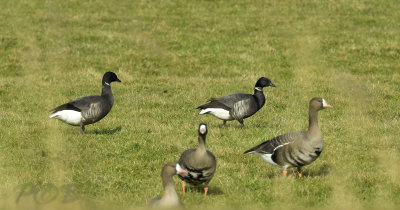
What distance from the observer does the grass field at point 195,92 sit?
1249 cm

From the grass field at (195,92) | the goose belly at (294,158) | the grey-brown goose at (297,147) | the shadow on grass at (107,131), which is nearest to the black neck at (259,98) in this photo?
the grass field at (195,92)

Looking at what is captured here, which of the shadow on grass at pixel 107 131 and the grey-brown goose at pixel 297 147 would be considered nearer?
the grey-brown goose at pixel 297 147

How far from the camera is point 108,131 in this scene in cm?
1864

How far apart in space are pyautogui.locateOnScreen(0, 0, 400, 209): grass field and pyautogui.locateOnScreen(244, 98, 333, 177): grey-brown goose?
0.52 meters

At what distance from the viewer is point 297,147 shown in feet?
40.1

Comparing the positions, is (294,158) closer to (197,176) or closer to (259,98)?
(197,176)

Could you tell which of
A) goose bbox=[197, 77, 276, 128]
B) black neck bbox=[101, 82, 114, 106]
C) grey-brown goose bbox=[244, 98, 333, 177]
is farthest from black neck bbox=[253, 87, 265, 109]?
grey-brown goose bbox=[244, 98, 333, 177]

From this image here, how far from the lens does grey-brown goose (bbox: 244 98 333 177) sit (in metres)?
12.2

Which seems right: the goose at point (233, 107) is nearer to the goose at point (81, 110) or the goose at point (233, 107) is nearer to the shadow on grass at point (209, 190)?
the goose at point (81, 110)

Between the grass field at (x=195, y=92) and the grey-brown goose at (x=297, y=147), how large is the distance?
0.52 metres

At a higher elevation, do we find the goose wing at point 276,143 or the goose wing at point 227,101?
the goose wing at point 276,143

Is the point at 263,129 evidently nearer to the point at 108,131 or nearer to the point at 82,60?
the point at 108,131

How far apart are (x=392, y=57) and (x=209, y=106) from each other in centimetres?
1800

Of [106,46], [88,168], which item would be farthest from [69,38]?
[88,168]
